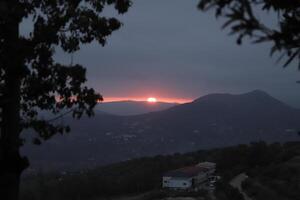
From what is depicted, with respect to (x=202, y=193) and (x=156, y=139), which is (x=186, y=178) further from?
(x=156, y=139)

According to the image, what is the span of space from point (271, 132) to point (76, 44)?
182m

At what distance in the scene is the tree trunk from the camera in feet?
32.7

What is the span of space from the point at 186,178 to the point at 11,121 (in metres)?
51.3

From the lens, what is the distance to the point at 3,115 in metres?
10.4

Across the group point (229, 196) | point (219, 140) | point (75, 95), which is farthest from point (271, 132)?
point (75, 95)

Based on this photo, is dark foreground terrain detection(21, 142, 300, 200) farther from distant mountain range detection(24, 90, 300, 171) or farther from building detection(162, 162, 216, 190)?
distant mountain range detection(24, 90, 300, 171)

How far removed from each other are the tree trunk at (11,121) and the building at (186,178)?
50.6 meters

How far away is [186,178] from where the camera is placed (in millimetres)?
60625

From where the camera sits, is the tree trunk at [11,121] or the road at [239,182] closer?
the tree trunk at [11,121]

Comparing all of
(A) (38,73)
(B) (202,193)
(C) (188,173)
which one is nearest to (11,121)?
(A) (38,73)

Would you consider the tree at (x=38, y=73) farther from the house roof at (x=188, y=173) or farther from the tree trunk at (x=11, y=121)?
the house roof at (x=188, y=173)

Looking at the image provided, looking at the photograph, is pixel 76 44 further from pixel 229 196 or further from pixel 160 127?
pixel 160 127

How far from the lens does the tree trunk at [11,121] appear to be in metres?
9.95

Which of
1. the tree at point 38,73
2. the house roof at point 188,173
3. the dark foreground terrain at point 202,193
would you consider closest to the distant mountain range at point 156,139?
the dark foreground terrain at point 202,193
